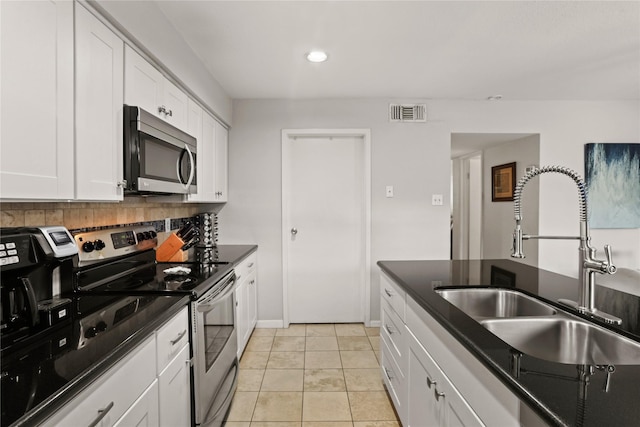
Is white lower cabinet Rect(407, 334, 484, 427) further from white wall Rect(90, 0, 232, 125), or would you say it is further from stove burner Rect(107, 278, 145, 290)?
white wall Rect(90, 0, 232, 125)

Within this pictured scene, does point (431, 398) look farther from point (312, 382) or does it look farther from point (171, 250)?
point (171, 250)

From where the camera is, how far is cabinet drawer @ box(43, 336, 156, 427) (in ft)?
2.78

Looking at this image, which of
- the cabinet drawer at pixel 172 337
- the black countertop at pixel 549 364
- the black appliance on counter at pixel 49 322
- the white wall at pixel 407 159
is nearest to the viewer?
the black countertop at pixel 549 364

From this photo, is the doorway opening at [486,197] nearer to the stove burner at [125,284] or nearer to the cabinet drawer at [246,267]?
the cabinet drawer at [246,267]

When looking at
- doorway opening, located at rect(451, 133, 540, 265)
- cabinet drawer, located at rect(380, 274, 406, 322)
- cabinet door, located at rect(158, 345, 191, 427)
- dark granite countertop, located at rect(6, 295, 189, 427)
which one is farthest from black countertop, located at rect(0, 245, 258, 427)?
doorway opening, located at rect(451, 133, 540, 265)

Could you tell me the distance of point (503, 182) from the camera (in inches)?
170

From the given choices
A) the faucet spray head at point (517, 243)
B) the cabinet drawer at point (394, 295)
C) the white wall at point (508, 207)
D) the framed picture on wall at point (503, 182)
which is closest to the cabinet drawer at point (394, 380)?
the cabinet drawer at point (394, 295)

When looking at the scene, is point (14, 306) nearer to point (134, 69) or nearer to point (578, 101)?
point (134, 69)

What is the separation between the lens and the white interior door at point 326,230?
369 centimetres

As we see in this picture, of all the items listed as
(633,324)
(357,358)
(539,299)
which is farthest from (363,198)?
(633,324)

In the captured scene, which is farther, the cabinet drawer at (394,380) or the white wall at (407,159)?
the white wall at (407,159)

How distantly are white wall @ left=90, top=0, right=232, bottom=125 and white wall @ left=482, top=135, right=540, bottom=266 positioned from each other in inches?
131

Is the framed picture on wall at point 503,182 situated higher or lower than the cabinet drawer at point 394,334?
higher

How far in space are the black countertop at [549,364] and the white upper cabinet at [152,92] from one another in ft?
5.44
